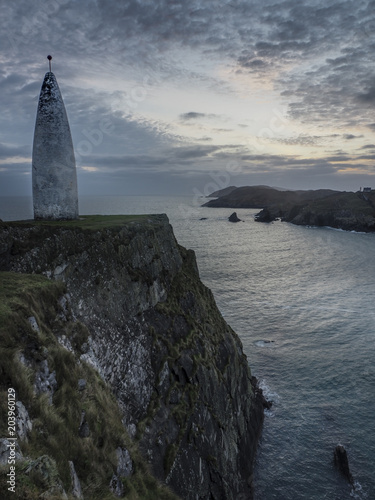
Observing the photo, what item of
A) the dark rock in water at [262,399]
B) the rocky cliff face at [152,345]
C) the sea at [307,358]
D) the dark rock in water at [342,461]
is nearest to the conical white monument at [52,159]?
the rocky cliff face at [152,345]

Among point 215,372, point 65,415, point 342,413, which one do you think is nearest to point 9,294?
point 65,415

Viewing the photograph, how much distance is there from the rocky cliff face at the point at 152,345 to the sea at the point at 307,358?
178 inches

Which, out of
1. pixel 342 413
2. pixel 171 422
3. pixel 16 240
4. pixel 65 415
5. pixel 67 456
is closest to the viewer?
pixel 67 456

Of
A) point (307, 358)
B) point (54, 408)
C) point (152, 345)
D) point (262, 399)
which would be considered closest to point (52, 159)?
point (152, 345)

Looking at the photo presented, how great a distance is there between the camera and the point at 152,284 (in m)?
23.1

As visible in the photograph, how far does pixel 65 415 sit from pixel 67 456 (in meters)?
1.22

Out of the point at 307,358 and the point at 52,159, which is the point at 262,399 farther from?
the point at 52,159

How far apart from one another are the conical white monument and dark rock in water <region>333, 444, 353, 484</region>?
28675 millimetres

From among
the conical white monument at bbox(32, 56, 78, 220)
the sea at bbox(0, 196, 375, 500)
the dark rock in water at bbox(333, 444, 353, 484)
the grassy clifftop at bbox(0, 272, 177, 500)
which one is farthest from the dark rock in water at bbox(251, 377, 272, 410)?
the conical white monument at bbox(32, 56, 78, 220)

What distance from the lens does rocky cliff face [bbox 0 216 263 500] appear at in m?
16.3

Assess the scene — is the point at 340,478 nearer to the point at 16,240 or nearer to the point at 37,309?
the point at 37,309

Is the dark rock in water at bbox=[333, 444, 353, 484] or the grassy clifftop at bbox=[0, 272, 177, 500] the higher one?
the grassy clifftop at bbox=[0, 272, 177, 500]

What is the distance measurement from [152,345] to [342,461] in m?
19.7

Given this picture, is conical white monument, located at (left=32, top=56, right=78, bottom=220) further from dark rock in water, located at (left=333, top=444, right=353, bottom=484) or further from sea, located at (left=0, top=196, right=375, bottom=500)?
dark rock in water, located at (left=333, top=444, right=353, bottom=484)
